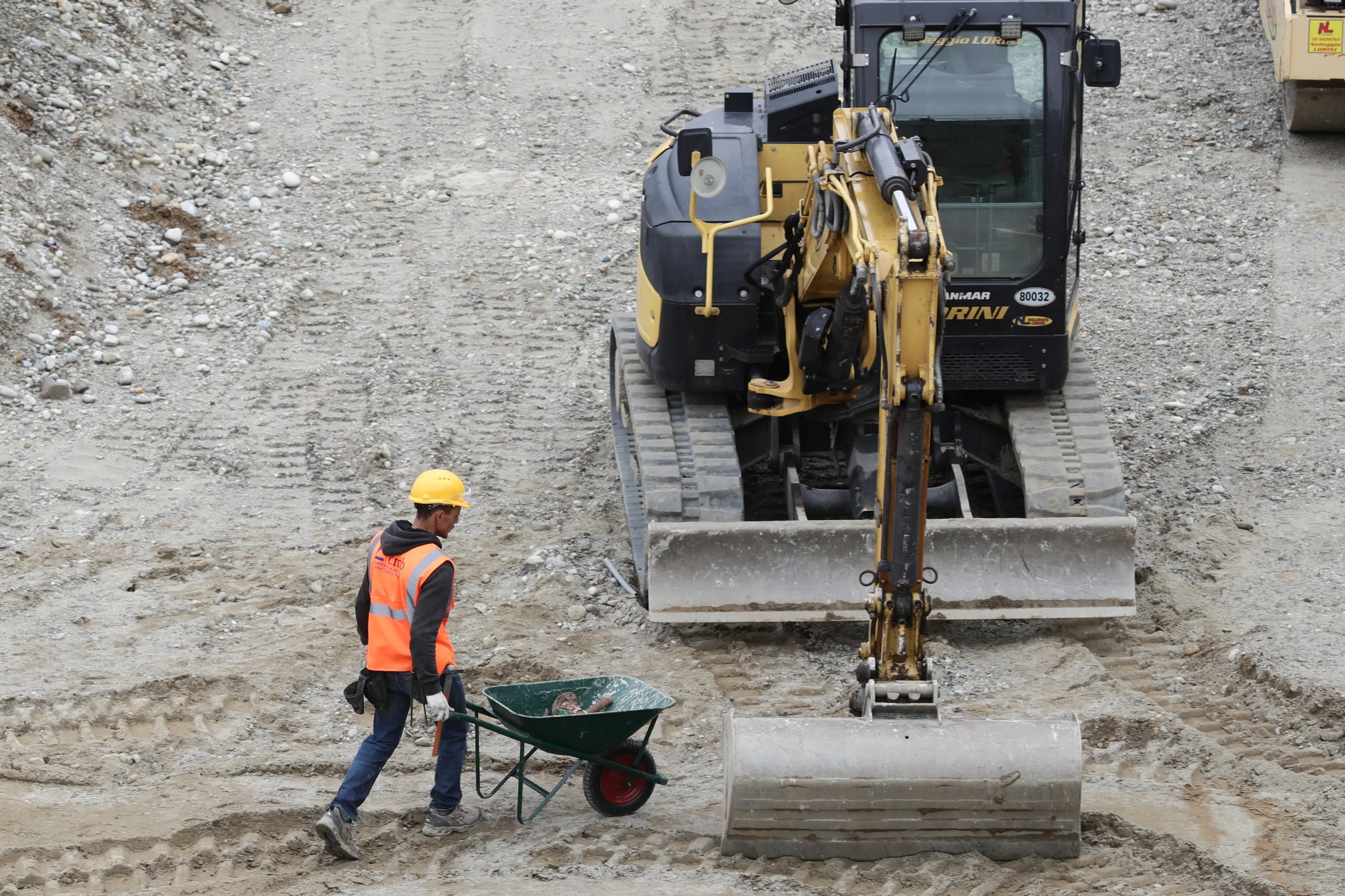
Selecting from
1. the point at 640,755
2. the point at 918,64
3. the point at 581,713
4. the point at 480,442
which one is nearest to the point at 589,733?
the point at 581,713

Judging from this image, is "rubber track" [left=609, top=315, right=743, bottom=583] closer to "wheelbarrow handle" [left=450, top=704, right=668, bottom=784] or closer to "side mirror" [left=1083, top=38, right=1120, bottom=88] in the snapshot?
"wheelbarrow handle" [left=450, top=704, right=668, bottom=784]

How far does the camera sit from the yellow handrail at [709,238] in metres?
8.37

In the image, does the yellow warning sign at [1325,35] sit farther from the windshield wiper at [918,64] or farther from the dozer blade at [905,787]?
the dozer blade at [905,787]

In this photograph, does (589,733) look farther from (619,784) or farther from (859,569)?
(859,569)

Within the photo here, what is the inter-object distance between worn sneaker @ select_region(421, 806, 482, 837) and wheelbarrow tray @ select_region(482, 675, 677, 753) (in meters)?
0.43

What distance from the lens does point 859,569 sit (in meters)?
7.89

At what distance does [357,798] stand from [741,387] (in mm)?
3350

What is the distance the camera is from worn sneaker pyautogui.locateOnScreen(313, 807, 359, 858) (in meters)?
6.01

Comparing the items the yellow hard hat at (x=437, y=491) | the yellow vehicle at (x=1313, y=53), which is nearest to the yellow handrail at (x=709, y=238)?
the yellow hard hat at (x=437, y=491)

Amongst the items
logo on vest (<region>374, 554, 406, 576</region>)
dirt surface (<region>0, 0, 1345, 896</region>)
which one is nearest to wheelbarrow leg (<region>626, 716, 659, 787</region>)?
dirt surface (<region>0, 0, 1345, 896</region>)

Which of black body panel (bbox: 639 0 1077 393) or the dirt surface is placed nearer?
the dirt surface

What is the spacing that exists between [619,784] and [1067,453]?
10.3 feet

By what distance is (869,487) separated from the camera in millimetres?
8336

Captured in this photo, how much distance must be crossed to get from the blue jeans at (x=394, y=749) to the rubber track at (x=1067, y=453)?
3.21m
